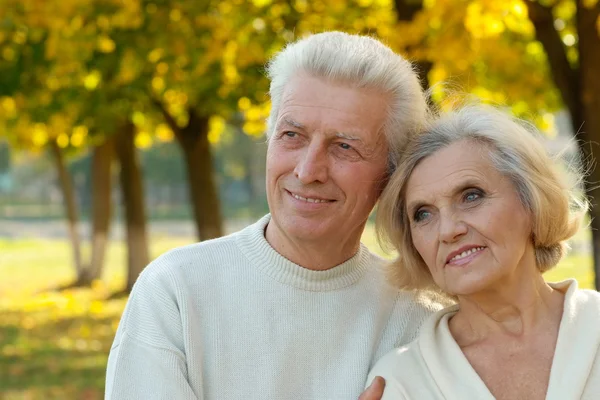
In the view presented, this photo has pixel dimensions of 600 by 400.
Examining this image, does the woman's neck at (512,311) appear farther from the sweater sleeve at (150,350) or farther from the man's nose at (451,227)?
the sweater sleeve at (150,350)

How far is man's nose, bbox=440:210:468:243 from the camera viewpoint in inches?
113

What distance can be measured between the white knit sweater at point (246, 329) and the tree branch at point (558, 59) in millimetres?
4532

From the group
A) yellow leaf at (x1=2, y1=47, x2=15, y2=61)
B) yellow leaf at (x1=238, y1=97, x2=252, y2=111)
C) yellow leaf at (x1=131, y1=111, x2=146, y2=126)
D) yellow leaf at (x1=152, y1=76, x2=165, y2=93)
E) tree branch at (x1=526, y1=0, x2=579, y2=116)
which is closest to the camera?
tree branch at (x1=526, y1=0, x2=579, y2=116)

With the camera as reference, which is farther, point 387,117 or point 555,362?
point 387,117

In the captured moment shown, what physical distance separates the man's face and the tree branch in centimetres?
452

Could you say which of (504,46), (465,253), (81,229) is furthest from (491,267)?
(81,229)

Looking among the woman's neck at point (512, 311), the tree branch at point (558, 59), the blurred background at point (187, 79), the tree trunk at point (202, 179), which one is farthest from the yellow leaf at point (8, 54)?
the woman's neck at point (512, 311)

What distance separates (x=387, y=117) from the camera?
10.3ft

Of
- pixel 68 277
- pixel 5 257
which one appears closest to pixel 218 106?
pixel 68 277

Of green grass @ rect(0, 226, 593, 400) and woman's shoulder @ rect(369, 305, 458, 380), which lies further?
green grass @ rect(0, 226, 593, 400)

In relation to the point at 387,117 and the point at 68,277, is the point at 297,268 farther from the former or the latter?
the point at 68,277

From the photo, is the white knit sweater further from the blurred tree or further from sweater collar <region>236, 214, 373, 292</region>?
the blurred tree

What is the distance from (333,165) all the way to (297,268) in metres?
0.38

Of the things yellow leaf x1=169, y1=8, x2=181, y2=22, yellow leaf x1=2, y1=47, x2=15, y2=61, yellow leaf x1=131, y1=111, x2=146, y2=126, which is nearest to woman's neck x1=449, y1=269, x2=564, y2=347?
yellow leaf x1=169, y1=8, x2=181, y2=22
